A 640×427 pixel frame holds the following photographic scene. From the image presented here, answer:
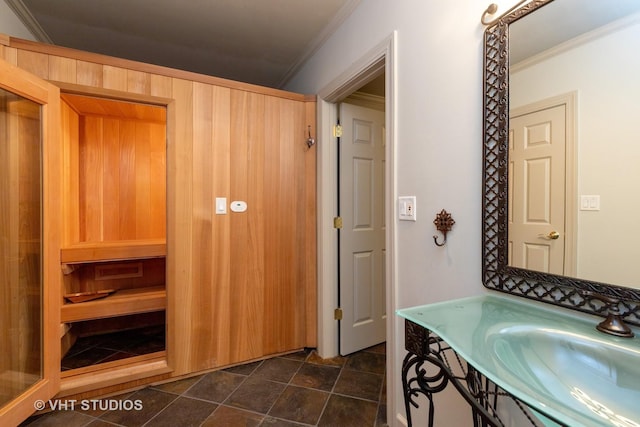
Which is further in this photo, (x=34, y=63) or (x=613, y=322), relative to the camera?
(x=34, y=63)

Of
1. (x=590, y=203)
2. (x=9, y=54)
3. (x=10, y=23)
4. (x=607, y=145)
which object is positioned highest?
(x=10, y=23)

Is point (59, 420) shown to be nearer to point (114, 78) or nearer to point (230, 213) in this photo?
point (230, 213)

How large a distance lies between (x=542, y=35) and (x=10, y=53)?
2535 millimetres

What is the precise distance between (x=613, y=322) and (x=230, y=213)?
1968 millimetres

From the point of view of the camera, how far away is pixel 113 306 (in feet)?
6.55

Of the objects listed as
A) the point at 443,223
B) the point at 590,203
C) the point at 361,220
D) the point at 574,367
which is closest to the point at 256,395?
the point at 361,220

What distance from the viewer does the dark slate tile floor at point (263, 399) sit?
5.14 feet

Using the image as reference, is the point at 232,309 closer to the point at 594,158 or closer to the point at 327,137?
the point at 327,137

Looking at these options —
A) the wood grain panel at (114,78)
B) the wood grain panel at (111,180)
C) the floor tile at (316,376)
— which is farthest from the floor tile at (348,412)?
the wood grain panel at (111,180)

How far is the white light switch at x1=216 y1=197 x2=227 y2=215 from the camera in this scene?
2.01 meters

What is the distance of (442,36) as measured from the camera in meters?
1.24

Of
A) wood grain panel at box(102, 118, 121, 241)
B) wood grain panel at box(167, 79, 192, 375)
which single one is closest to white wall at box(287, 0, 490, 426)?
wood grain panel at box(167, 79, 192, 375)

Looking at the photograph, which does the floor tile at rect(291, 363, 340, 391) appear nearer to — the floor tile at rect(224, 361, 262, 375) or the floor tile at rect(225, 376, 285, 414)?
the floor tile at rect(225, 376, 285, 414)

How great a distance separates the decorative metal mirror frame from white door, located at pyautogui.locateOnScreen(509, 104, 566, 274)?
0.08 feet
